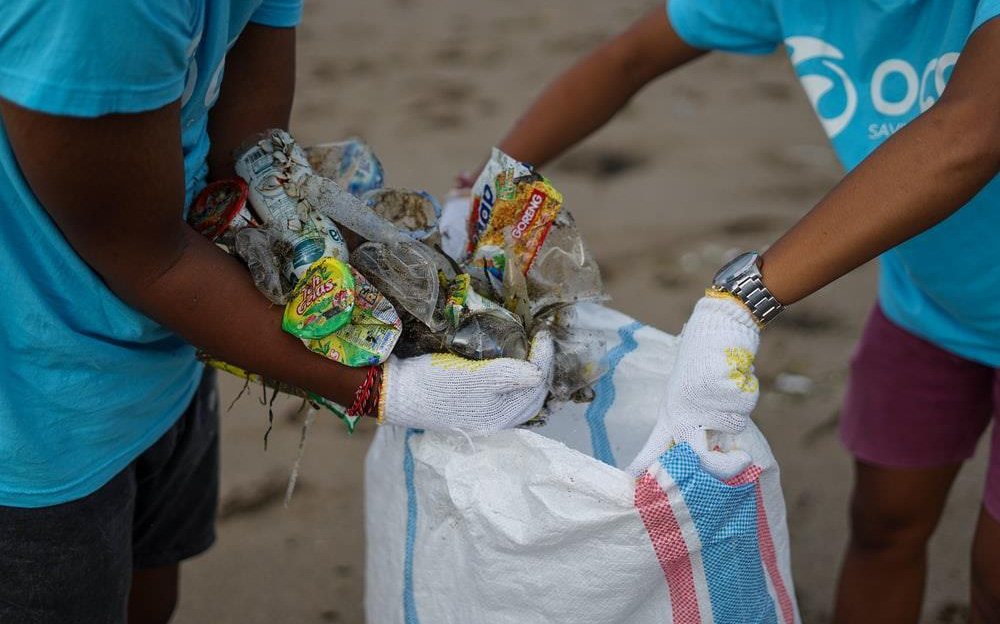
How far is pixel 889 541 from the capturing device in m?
1.82

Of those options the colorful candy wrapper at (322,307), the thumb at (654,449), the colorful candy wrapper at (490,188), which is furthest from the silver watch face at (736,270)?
the colorful candy wrapper at (322,307)

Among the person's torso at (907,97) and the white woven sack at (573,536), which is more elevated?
the person's torso at (907,97)

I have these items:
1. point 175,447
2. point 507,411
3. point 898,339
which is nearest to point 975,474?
point 898,339

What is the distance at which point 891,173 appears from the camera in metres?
1.14

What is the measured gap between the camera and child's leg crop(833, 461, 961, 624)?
5.83 ft

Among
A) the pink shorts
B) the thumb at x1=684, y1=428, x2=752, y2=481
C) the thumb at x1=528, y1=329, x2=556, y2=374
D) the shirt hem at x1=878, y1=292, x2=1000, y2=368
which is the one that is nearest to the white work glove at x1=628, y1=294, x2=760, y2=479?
the thumb at x1=684, y1=428, x2=752, y2=481

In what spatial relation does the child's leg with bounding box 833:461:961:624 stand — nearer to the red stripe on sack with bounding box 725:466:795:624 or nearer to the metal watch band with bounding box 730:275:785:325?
the red stripe on sack with bounding box 725:466:795:624

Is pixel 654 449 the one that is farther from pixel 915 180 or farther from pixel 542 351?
pixel 915 180

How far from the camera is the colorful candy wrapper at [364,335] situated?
1.17 m

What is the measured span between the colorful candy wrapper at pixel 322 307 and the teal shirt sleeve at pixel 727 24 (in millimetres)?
777

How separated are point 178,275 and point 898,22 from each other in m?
1.04

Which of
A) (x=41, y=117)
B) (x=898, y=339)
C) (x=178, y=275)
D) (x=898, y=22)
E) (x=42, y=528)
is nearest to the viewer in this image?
(x=41, y=117)

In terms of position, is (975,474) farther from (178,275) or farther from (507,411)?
(178,275)

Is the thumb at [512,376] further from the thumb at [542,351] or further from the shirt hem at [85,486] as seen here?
the shirt hem at [85,486]
